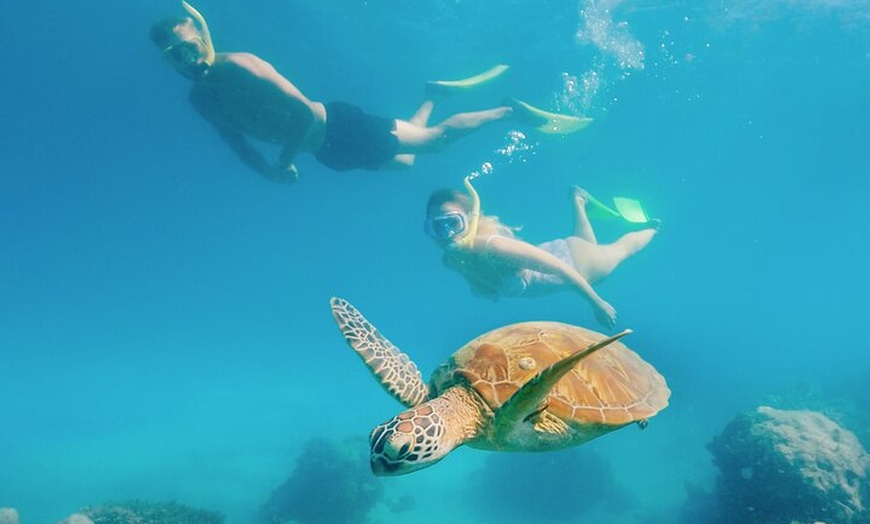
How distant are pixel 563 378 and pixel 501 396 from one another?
18.9 inches

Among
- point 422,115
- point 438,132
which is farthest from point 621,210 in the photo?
point 422,115

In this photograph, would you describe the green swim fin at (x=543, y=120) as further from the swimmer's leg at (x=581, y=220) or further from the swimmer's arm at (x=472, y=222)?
the swimmer's arm at (x=472, y=222)

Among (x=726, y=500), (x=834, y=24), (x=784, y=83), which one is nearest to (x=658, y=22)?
(x=834, y=24)

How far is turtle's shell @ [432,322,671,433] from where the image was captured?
8.73 feet

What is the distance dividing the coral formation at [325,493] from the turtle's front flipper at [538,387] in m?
9.02

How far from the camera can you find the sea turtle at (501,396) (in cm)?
207

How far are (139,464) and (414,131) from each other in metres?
16.9

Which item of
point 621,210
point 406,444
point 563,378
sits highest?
point 621,210

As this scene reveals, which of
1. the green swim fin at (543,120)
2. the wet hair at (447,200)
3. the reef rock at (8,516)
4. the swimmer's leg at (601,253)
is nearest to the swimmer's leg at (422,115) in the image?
the green swim fin at (543,120)

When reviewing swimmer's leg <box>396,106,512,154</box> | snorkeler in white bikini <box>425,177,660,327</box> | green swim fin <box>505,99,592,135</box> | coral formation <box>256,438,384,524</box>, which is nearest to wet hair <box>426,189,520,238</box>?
snorkeler in white bikini <box>425,177,660,327</box>

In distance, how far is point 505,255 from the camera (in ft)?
22.0

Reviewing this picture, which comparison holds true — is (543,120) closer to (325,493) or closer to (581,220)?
(581,220)

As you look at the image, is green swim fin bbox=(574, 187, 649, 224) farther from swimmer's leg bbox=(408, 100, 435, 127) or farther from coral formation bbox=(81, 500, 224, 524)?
coral formation bbox=(81, 500, 224, 524)

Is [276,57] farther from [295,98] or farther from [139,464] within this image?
[139,464]
